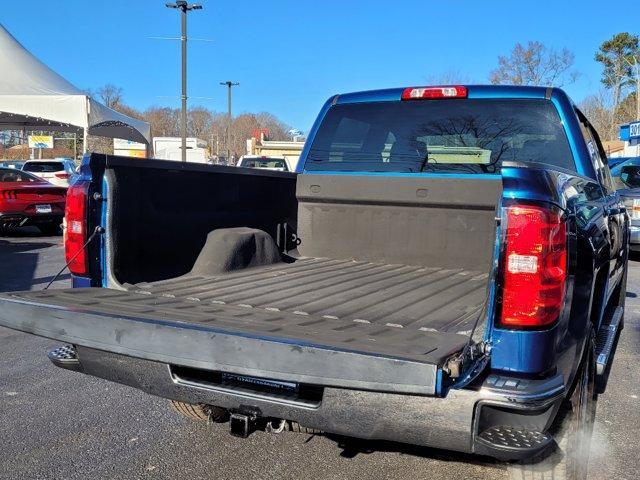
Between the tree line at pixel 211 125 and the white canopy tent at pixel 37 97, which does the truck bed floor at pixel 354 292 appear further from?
the tree line at pixel 211 125

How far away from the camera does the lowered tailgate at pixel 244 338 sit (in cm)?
204

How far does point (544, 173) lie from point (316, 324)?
1104 millimetres

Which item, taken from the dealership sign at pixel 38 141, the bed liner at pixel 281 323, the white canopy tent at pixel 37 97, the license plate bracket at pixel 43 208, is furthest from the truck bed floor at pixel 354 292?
the dealership sign at pixel 38 141

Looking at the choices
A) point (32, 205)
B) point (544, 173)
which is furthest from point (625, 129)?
point (544, 173)

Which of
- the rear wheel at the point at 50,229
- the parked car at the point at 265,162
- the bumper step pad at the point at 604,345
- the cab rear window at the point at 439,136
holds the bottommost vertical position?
the rear wheel at the point at 50,229

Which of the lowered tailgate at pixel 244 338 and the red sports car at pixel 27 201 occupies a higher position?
the lowered tailgate at pixel 244 338

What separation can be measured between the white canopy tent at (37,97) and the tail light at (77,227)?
59.2ft

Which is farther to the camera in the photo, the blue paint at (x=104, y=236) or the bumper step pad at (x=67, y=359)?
the blue paint at (x=104, y=236)

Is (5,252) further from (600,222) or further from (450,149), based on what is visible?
(600,222)

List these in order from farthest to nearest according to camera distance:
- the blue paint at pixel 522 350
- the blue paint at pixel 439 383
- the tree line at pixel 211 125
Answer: the tree line at pixel 211 125 → the blue paint at pixel 522 350 → the blue paint at pixel 439 383

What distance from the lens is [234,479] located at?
3217 mm

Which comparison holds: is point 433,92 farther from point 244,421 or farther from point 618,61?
point 618,61

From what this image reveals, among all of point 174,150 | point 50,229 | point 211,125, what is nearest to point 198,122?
point 211,125

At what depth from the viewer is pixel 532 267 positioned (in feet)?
7.16
